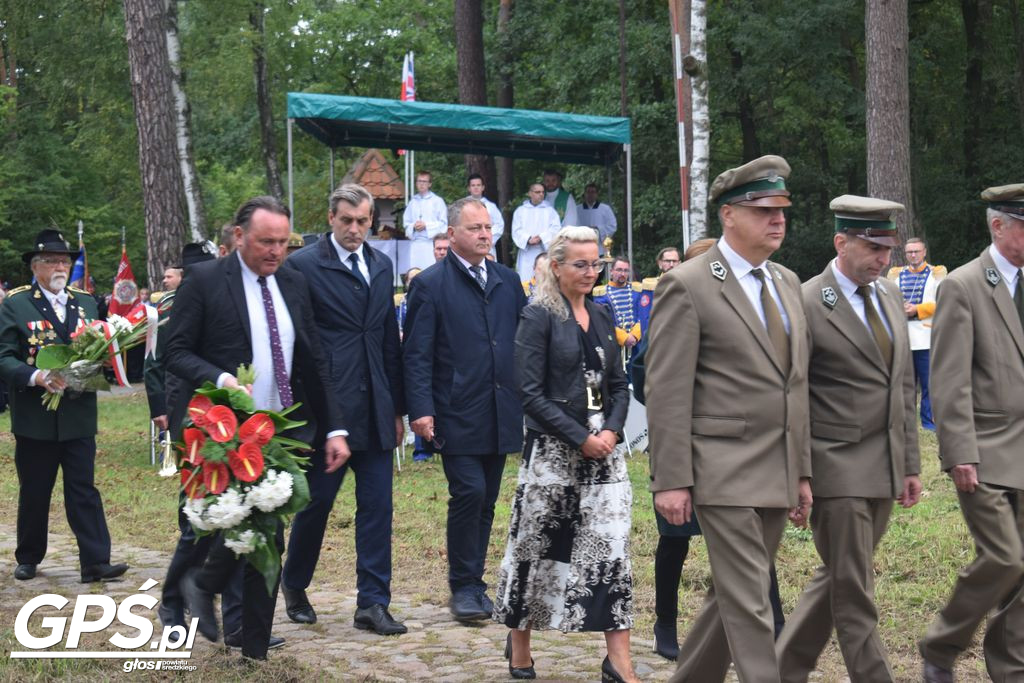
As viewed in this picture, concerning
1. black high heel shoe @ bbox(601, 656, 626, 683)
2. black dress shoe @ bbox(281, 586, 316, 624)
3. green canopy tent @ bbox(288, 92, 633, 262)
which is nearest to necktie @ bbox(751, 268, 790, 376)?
black high heel shoe @ bbox(601, 656, 626, 683)

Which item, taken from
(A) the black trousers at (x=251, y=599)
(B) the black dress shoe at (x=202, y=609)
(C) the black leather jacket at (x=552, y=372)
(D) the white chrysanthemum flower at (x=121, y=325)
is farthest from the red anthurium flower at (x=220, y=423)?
(D) the white chrysanthemum flower at (x=121, y=325)

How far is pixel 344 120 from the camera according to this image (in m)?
17.3

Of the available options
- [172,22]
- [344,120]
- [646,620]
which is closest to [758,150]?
[172,22]

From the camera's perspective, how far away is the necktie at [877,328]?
209 inches

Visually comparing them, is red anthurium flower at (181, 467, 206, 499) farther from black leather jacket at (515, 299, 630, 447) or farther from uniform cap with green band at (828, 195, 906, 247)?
uniform cap with green band at (828, 195, 906, 247)

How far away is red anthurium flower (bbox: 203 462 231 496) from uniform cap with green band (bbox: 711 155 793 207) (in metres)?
2.24

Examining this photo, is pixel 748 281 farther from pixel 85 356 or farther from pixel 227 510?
pixel 85 356

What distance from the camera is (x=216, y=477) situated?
5414mm

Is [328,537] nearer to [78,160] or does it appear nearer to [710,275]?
[710,275]

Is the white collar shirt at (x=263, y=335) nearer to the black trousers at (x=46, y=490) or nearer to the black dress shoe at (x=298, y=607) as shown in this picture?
the black dress shoe at (x=298, y=607)

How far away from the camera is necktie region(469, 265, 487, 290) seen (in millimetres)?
7590

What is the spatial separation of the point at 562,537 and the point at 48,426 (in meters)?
4.11

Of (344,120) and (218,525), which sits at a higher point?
(344,120)

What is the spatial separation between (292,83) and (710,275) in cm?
3700
